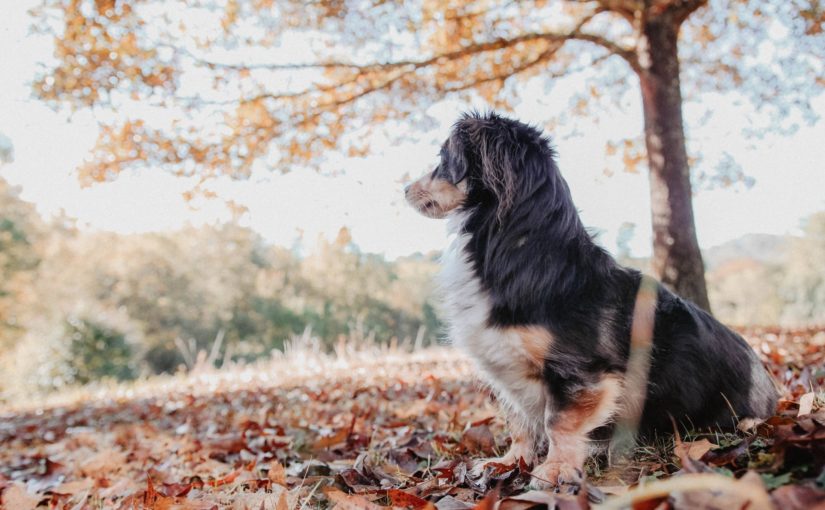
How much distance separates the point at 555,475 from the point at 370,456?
1108 mm

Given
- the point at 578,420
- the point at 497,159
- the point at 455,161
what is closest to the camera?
the point at 578,420

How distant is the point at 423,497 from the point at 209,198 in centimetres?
554

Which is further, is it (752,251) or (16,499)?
(752,251)

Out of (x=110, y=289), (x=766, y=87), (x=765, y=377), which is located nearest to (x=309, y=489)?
(x=765, y=377)

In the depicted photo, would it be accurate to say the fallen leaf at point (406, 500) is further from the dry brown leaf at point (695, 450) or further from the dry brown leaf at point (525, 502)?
the dry brown leaf at point (695, 450)

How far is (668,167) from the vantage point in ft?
18.9

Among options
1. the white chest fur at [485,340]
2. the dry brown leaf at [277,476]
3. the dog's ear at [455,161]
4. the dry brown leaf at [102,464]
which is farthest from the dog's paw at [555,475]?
the dry brown leaf at [102,464]

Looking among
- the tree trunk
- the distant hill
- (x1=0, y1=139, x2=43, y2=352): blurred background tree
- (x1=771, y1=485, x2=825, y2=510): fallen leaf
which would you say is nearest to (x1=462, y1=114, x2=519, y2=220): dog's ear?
(x1=771, y1=485, x2=825, y2=510): fallen leaf

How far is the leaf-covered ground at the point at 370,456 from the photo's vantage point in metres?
1.40

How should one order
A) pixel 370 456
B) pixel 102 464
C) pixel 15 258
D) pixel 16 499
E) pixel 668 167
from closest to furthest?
pixel 16 499 < pixel 370 456 < pixel 102 464 < pixel 668 167 < pixel 15 258

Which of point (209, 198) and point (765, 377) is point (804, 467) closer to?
point (765, 377)

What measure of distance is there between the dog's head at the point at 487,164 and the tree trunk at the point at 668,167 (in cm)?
363

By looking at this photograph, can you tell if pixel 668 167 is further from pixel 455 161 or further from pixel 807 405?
pixel 807 405

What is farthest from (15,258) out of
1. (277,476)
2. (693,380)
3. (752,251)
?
(752,251)
